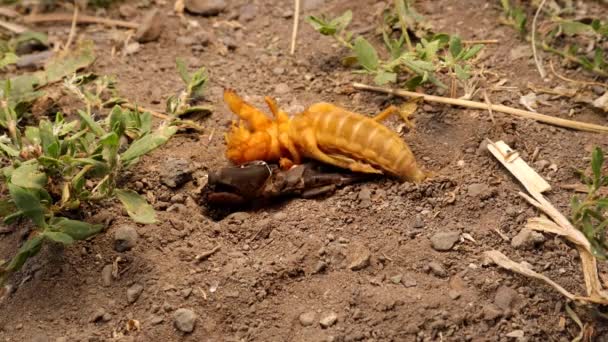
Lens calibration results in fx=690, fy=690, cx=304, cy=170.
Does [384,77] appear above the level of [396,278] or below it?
above

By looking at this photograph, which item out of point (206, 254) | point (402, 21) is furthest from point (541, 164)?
point (206, 254)

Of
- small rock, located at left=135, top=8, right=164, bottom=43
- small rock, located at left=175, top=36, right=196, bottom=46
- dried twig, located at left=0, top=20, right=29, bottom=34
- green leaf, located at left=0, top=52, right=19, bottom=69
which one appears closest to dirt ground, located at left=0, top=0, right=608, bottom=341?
small rock, located at left=175, top=36, right=196, bottom=46

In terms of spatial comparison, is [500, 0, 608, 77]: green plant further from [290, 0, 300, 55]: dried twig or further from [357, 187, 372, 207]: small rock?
[357, 187, 372, 207]: small rock

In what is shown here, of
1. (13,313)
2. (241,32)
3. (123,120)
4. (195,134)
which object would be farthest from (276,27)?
(13,313)

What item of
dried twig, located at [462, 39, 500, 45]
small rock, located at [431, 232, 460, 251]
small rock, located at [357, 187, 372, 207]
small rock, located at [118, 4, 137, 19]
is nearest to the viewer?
small rock, located at [431, 232, 460, 251]

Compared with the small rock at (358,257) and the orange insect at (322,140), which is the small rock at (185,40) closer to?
the orange insect at (322,140)

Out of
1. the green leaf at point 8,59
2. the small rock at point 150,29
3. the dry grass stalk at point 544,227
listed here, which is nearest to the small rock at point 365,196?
the dry grass stalk at point 544,227

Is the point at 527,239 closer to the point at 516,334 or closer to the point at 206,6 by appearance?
the point at 516,334
